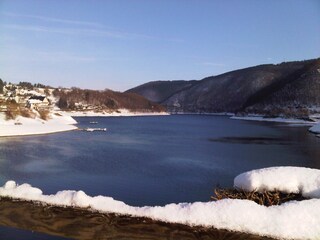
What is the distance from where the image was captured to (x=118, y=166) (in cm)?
1989

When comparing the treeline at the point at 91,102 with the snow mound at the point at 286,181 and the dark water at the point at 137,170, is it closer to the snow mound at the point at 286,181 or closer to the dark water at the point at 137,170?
the dark water at the point at 137,170

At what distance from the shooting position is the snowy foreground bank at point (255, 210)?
4457mm

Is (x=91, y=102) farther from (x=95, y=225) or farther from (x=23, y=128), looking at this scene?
(x=95, y=225)

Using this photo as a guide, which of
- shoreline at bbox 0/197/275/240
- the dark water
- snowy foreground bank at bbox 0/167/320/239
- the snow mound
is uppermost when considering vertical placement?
the snow mound

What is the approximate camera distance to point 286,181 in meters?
5.34

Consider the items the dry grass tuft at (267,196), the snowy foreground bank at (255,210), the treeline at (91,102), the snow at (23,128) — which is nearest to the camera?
the snowy foreground bank at (255,210)

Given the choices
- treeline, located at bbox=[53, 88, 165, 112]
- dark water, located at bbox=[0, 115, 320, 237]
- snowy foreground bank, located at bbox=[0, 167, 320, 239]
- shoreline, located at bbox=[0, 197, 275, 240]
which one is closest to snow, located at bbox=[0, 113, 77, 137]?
dark water, located at bbox=[0, 115, 320, 237]

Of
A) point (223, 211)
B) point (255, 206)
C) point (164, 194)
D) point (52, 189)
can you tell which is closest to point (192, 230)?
point (223, 211)

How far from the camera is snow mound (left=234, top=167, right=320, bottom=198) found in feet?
17.1

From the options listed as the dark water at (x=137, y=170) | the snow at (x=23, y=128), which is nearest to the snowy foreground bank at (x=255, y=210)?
the dark water at (x=137, y=170)

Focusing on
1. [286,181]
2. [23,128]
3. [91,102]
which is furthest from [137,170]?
[91,102]

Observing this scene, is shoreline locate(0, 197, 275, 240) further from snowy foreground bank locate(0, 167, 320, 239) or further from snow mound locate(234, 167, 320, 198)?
snow mound locate(234, 167, 320, 198)

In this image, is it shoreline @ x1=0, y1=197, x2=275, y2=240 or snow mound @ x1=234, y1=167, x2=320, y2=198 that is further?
snow mound @ x1=234, y1=167, x2=320, y2=198

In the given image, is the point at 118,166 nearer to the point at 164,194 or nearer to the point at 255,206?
the point at 164,194
